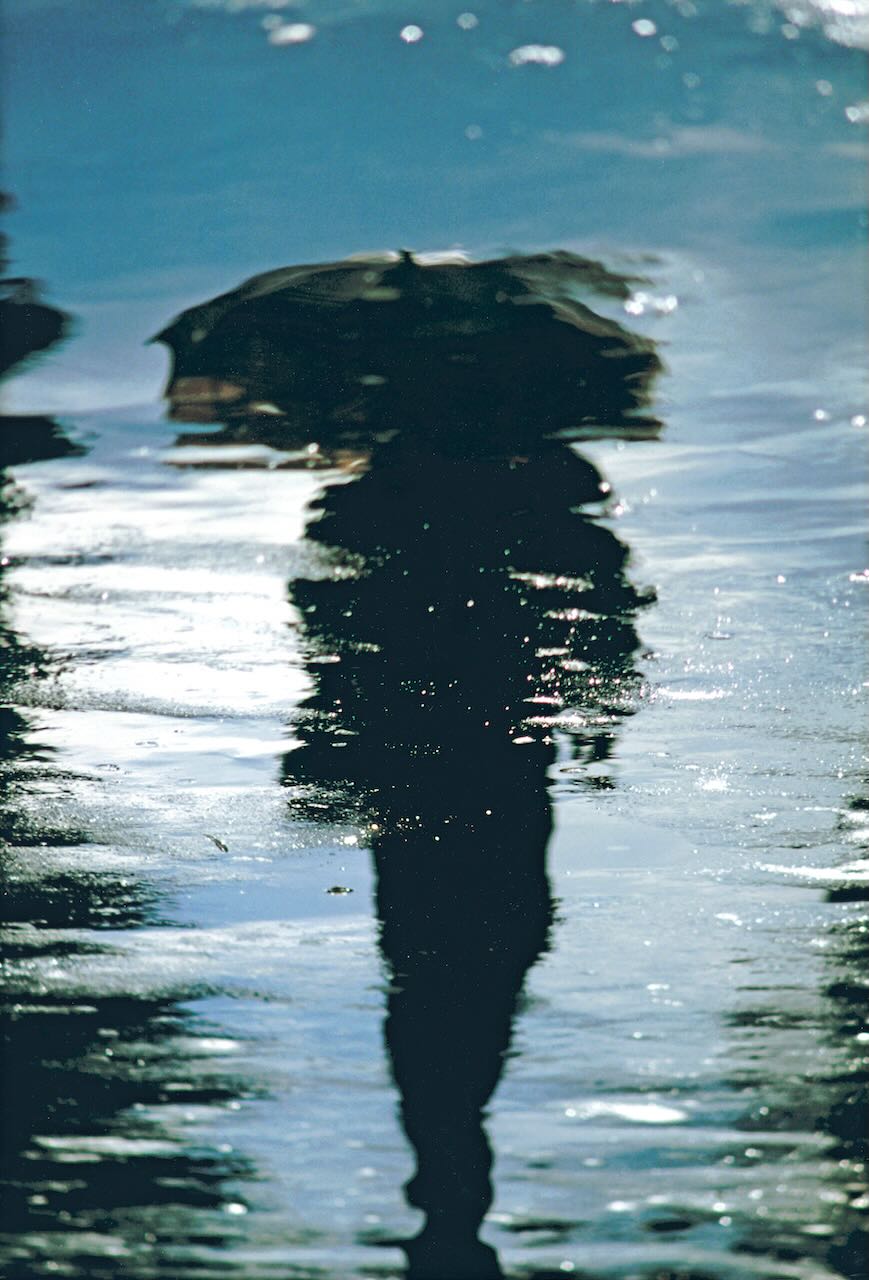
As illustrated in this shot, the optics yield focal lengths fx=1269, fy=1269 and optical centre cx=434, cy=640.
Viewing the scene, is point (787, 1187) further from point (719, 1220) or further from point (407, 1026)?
point (407, 1026)

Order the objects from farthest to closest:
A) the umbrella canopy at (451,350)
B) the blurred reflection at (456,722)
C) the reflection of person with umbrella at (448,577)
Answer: the umbrella canopy at (451,350) < the reflection of person with umbrella at (448,577) < the blurred reflection at (456,722)

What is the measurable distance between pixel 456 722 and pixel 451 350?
160cm

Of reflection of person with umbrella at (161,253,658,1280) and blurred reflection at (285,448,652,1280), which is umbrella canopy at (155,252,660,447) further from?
blurred reflection at (285,448,652,1280)

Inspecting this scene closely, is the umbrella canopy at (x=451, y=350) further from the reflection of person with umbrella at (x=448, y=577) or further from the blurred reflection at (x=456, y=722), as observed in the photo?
the blurred reflection at (x=456, y=722)

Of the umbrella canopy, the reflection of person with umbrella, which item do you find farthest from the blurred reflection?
the umbrella canopy

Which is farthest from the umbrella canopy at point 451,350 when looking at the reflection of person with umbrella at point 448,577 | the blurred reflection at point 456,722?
the blurred reflection at point 456,722

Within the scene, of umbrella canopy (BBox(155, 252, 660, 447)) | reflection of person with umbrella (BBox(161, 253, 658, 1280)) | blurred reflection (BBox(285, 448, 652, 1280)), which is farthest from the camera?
umbrella canopy (BBox(155, 252, 660, 447))

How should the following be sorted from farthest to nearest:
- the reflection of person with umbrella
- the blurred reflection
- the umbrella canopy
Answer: the umbrella canopy
the reflection of person with umbrella
the blurred reflection

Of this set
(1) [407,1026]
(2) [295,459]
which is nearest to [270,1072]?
(1) [407,1026]

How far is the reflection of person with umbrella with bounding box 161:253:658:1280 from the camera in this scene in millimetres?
2299

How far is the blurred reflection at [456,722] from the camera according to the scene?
1.88m

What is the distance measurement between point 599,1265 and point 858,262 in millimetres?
3627

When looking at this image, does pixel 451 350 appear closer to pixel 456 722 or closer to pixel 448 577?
pixel 448 577

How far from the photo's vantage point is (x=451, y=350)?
4.18 metres
